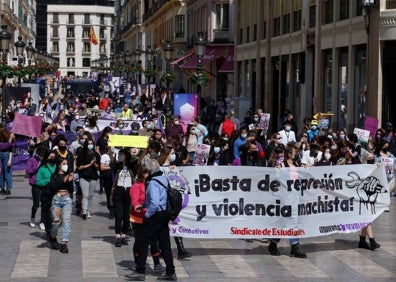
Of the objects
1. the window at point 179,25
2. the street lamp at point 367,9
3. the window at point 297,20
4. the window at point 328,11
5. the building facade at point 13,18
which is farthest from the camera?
the building facade at point 13,18

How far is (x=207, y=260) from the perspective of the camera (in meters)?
15.9

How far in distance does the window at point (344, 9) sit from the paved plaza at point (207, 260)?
16.2m

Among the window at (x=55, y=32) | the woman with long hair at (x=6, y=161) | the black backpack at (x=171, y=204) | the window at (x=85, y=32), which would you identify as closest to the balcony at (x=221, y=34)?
the woman with long hair at (x=6, y=161)

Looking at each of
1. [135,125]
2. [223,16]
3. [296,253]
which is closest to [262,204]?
[296,253]

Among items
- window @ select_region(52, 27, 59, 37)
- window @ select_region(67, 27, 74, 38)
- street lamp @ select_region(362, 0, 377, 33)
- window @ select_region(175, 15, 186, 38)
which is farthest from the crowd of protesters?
window @ select_region(52, 27, 59, 37)

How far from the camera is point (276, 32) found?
46875 millimetres

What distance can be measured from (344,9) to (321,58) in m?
3.15

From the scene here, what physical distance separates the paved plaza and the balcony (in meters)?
43.2

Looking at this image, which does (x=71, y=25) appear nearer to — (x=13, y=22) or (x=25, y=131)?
(x=13, y=22)

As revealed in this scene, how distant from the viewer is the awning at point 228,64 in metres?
59.7

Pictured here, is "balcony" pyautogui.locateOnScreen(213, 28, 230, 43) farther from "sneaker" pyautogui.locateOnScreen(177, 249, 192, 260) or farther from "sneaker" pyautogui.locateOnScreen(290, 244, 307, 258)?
"sneaker" pyautogui.locateOnScreen(177, 249, 192, 260)

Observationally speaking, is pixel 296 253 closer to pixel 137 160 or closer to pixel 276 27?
pixel 137 160

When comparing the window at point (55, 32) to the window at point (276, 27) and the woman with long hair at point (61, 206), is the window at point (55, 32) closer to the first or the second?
the window at point (276, 27)

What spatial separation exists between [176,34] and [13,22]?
29522 mm
